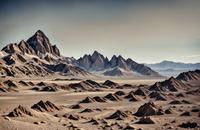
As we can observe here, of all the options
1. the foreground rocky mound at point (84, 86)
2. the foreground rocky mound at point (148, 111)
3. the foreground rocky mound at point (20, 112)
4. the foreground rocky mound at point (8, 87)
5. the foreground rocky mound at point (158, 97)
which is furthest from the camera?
the foreground rocky mound at point (84, 86)

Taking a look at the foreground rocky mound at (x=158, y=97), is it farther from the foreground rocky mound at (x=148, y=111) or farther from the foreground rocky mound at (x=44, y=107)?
the foreground rocky mound at (x=44, y=107)

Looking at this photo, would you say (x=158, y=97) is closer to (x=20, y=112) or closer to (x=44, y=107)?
(x=44, y=107)

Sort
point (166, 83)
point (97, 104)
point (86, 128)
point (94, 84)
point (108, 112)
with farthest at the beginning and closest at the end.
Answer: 1. point (94, 84)
2. point (166, 83)
3. point (97, 104)
4. point (108, 112)
5. point (86, 128)

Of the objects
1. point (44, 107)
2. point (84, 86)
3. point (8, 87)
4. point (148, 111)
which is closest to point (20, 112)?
point (44, 107)

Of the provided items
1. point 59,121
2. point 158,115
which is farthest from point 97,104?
point 59,121

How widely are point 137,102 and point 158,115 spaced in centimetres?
3558

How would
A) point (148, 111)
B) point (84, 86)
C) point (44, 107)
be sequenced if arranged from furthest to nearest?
point (84, 86), point (44, 107), point (148, 111)

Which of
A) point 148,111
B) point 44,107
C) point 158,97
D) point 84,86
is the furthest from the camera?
point 84,86

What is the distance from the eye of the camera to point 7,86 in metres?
154

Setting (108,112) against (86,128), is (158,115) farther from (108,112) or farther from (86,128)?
(86,128)

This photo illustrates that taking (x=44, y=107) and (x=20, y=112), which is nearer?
(x=20, y=112)

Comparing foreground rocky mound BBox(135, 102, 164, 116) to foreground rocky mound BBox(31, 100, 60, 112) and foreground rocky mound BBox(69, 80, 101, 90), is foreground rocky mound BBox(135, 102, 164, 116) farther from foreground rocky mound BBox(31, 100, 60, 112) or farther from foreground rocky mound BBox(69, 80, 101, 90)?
foreground rocky mound BBox(69, 80, 101, 90)

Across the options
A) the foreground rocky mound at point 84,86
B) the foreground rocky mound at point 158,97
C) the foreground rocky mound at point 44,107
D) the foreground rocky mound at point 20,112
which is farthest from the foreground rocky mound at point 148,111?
the foreground rocky mound at point 84,86

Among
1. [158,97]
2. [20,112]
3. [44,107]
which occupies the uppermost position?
[20,112]
